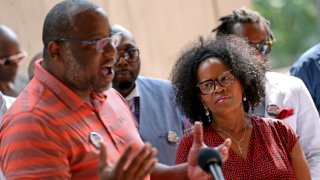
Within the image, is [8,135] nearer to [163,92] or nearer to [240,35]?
[163,92]

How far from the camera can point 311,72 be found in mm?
3928

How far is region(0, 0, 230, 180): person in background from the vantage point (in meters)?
2.07

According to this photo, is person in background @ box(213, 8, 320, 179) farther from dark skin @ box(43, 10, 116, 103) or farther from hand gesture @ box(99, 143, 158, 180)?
hand gesture @ box(99, 143, 158, 180)

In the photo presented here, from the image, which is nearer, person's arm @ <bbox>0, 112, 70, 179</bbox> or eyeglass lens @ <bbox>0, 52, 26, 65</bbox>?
person's arm @ <bbox>0, 112, 70, 179</bbox>

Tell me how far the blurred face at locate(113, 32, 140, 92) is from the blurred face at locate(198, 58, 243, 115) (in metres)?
0.39

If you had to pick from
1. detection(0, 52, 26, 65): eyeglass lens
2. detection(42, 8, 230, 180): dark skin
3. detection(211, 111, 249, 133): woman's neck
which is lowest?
detection(211, 111, 249, 133): woman's neck

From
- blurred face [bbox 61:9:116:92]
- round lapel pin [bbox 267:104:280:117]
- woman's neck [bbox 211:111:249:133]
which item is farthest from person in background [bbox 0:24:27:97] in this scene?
blurred face [bbox 61:9:116:92]

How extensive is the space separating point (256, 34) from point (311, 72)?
1.80 ft

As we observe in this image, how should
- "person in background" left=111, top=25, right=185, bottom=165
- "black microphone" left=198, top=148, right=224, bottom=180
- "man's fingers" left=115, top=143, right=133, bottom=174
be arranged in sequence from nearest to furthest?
"man's fingers" left=115, top=143, right=133, bottom=174 → "black microphone" left=198, top=148, right=224, bottom=180 → "person in background" left=111, top=25, right=185, bottom=165

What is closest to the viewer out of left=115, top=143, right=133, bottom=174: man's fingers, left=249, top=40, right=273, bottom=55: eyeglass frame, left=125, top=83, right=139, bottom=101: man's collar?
left=115, top=143, right=133, bottom=174: man's fingers

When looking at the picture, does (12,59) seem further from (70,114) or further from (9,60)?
(70,114)

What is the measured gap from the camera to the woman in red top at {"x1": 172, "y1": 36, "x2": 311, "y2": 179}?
2.83 metres

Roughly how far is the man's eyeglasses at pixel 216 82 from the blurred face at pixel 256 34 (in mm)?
576

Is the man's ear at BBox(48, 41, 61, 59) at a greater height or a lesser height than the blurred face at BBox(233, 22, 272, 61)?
greater
